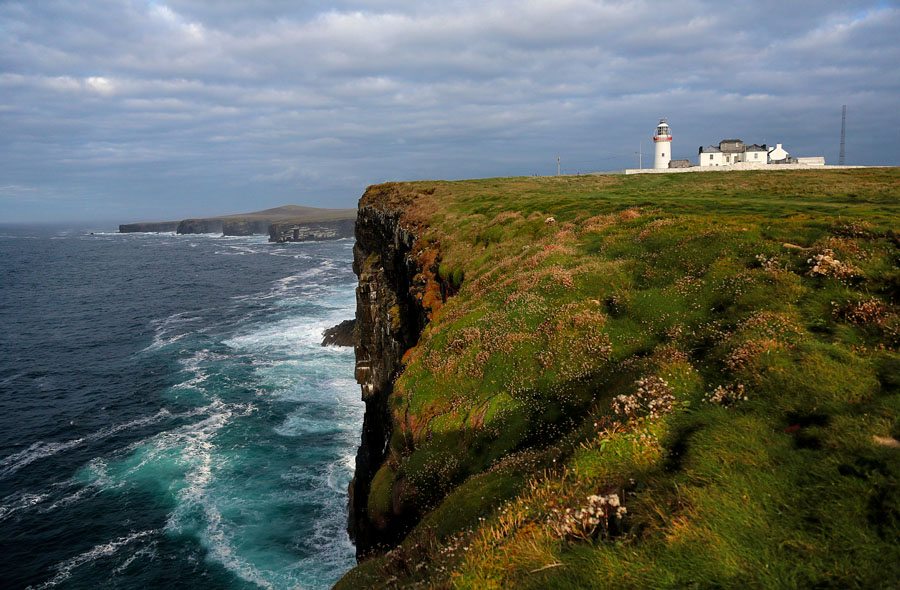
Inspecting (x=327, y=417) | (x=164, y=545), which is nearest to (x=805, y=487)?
(x=164, y=545)

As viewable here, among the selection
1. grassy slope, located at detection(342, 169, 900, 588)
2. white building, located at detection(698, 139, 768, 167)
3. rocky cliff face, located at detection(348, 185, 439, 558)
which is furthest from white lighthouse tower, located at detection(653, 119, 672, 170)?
grassy slope, located at detection(342, 169, 900, 588)

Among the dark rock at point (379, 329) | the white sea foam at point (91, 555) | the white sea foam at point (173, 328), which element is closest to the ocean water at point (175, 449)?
the white sea foam at point (91, 555)

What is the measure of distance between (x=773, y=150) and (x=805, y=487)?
439ft

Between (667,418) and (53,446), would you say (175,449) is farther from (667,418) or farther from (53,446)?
(667,418)

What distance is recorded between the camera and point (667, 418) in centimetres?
967

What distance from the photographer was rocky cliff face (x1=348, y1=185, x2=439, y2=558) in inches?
841

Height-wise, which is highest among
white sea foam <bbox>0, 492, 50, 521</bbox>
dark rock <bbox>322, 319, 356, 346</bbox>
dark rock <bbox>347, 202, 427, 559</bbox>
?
dark rock <bbox>347, 202, 427, 559</bbox>

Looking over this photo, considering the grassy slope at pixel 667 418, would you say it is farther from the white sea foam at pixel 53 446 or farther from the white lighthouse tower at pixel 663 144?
the white lighthouse tower at pixel 663 144

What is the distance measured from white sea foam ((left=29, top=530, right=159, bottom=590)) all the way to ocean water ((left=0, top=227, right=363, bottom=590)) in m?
0.10

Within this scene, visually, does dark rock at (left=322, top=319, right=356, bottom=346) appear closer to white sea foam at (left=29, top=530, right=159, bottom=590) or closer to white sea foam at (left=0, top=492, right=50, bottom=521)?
white sea foam at (left=0, top=492, right=50, bottom=521)

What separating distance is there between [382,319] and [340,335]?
30001 millimetres

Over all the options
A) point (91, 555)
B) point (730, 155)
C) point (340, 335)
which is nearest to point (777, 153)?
point (730, 155)

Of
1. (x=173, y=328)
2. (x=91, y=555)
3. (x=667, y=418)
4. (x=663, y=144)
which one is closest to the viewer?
(x=667, y=418)

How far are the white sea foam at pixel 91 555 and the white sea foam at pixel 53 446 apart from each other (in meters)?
15.8
